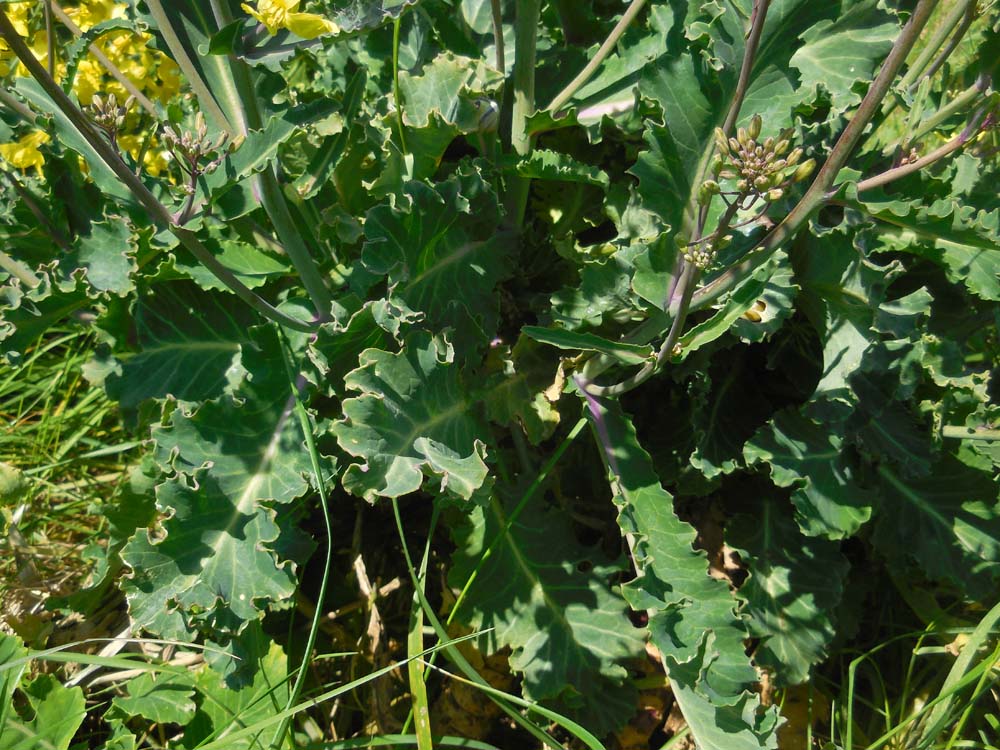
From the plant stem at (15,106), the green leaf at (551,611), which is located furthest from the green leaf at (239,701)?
the plant stem at (15,106)

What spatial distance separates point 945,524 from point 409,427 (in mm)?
1388

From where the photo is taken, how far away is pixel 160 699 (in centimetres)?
221

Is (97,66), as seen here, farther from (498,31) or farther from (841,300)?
(841,300)

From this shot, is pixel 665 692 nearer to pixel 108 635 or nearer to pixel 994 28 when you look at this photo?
pixel 108 635

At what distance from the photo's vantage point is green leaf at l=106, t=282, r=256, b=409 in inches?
Answer: 92.2

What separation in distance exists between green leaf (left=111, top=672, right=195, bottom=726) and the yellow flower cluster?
1.29 meters

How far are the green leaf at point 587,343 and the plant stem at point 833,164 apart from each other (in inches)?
6.2

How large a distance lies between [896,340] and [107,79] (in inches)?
95.9

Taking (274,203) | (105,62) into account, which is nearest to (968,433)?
(274,203)

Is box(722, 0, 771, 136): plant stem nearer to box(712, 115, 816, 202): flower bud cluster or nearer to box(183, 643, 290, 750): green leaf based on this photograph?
box(712, 115, 816, 202): flower bud cluster

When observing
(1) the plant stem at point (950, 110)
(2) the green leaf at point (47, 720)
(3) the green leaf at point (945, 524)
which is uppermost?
(1) the plant stem at point (950, 110)

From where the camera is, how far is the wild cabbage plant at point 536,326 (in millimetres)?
1943

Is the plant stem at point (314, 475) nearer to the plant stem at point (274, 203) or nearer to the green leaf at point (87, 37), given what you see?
the plant stem at point (274, 203)

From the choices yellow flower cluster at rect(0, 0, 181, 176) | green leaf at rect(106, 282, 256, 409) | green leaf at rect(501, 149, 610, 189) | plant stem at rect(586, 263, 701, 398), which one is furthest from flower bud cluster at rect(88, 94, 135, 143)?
plant stem at rect(586, 263, 701, 398)
